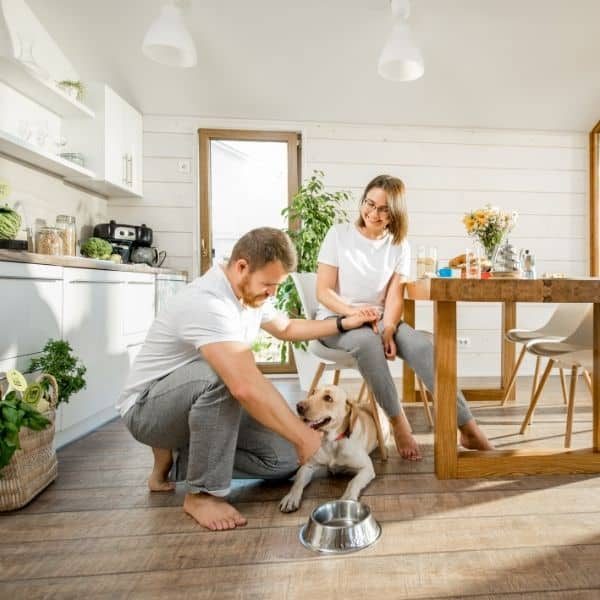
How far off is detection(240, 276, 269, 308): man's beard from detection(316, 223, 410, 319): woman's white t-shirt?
74 centimetres

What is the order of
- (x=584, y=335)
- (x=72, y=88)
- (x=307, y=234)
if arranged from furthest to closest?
(x=307, y=234), (x=72, y=88), (x=584, y=335)

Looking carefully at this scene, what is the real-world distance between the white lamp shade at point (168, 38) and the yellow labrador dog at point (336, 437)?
219 cm

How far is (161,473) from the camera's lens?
5.36ft

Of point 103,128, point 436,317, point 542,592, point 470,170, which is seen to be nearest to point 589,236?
point 470,170

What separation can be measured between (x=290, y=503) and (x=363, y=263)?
1.10 meters

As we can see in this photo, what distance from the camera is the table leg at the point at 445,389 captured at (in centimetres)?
168

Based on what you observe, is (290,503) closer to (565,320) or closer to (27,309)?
(27,309)

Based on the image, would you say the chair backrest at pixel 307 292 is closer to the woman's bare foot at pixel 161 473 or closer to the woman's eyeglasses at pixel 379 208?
the woman's eyeglasses at pixel 379 208

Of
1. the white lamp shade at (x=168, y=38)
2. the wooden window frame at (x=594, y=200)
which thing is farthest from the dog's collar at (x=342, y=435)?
the wooden window frame at (x=594, y=200)

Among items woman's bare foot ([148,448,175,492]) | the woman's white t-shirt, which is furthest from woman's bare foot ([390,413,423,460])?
woman's bare foot ([148,448,175,492])

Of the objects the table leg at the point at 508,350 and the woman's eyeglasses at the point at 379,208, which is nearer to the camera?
the woman's eyeglasses at the point at 379,208

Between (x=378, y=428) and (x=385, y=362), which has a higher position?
(x=385, y=362)

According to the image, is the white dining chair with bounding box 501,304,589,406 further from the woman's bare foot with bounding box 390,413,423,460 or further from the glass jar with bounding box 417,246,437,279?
the woman's bare foot with bounding box 390,413,423,460

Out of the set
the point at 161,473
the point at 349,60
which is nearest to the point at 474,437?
the point at 161,473
